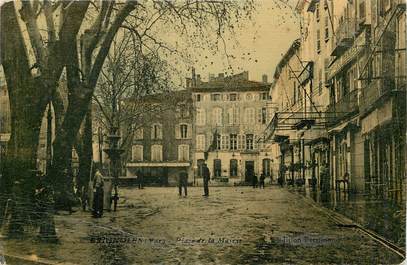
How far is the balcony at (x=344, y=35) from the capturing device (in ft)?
22.9

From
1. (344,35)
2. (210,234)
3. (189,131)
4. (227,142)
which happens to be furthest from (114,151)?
(344,35)

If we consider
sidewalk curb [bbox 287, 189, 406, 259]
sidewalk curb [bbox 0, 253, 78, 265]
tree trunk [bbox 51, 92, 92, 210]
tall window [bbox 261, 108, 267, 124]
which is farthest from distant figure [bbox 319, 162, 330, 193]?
sidewalk curb [bbox 0, 253, 78, 265]

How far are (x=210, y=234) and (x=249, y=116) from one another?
1646 millimetres

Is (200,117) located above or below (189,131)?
above

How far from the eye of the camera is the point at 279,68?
7156 millimetres

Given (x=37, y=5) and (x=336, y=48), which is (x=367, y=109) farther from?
(x=37, y=5)

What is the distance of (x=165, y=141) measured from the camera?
24.7 ft

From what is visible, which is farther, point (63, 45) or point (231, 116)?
point (231, 116)

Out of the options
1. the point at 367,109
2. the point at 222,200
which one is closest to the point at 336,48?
the point at 367,109

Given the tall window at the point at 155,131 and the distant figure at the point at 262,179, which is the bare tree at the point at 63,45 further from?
the distant figure at the point at 262,179

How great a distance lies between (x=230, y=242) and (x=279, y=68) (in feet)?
7.23

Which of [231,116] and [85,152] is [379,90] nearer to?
[231,116]

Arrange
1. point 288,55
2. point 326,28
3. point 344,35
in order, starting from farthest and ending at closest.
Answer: point 326,28 → point 344,35 → point 288,55

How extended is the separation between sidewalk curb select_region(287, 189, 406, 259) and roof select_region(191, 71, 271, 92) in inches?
55.8
